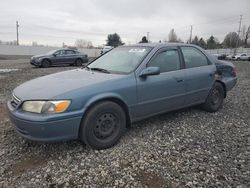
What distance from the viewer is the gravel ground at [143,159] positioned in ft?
8.77

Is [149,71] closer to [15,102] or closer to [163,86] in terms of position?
[163,86]

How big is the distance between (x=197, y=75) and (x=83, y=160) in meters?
2.79

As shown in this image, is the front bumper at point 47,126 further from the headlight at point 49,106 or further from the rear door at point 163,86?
the rear door at point 163,86

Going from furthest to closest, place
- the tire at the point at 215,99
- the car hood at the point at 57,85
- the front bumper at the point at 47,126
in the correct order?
the tire at the point at 215,99, the car hood at the point at 57,85, the front bumper at the point at 47,126

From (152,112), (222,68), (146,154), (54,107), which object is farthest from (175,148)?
(222,68)

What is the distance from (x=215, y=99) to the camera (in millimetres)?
5160

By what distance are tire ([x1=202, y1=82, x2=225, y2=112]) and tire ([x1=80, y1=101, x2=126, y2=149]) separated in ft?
7.75

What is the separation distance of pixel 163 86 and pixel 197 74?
1.04m

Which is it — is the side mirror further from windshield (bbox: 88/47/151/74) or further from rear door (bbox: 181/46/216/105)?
rear door (bbox: 181/46/216/105)

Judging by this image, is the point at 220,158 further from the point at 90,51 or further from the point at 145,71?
the point at 90,51

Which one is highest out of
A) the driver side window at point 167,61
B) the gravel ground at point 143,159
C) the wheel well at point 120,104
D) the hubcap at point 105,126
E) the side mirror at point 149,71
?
the driver side window at point 167,61

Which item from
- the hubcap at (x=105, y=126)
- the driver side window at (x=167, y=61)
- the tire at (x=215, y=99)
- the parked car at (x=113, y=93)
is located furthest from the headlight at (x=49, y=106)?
the tire at (x=215, y=99)

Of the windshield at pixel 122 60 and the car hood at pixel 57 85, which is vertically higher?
the windshield at pixel 122 60

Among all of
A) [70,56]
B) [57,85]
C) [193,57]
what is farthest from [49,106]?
[70,56]
